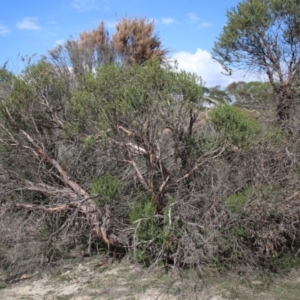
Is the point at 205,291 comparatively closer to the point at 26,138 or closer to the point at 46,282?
the point at 46,282

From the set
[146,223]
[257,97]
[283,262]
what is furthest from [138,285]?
[257,97]

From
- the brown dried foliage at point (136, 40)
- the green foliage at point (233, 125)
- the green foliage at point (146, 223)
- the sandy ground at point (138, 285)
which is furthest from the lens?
the brown dried foliage at point (136, 40)

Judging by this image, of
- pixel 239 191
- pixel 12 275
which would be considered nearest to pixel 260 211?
pixel 239 191

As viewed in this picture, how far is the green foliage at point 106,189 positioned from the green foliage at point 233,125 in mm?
1772

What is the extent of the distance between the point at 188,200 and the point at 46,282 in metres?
2.37

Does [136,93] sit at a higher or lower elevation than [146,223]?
higher

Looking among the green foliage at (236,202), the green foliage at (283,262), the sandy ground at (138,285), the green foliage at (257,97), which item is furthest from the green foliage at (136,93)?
the green foliage at (257,97)

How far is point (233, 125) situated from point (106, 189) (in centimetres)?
212

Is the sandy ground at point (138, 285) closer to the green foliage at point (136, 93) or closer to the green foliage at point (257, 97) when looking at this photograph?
the green foliage at point (136, 93)

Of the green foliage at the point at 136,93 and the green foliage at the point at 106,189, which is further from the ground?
the green foliage at the point at 136,93

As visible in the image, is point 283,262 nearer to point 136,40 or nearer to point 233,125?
point 233,125

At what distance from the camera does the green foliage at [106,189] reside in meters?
7.10

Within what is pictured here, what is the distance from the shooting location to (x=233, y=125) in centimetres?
682

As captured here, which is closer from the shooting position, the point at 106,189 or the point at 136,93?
the point at 136,93
